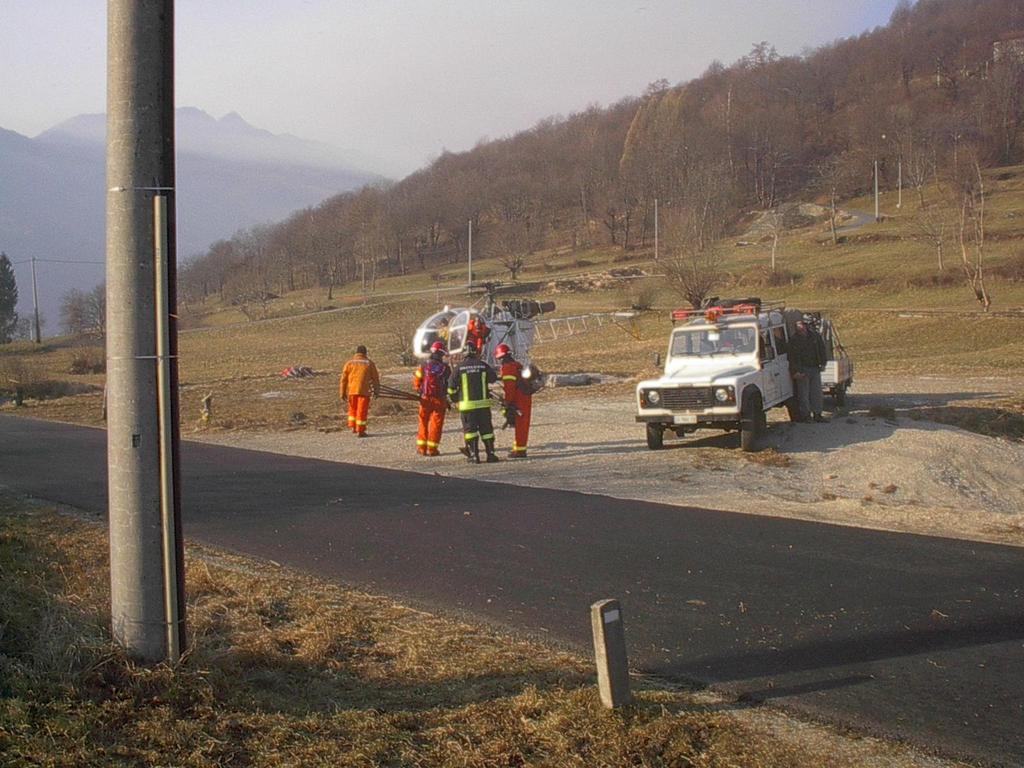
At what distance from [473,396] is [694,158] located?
100200 mm

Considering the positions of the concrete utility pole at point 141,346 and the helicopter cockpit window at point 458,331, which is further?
the helicopter cockpit window at point 458,331

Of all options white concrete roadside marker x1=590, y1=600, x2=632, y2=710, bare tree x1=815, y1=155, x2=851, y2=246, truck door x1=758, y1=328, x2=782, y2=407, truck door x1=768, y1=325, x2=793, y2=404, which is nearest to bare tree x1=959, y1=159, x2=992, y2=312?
truck door x1=768, y1=325, x2=793, y2=404

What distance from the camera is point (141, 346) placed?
4812 millimetres

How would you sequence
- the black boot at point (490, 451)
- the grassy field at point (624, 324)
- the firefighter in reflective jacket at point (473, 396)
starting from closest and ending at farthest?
the firefighter in reflective jacket at point (473, 396), the black boot at point (490, 451), the grassy field at point (624, 324)

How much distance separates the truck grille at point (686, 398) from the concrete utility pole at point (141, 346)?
10.8 meters

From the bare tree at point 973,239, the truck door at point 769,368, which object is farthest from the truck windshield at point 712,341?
the bare tree at point 973,239

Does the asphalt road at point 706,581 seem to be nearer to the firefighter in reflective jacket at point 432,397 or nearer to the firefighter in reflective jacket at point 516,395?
the firefighter in reflective jacket at point 516,395

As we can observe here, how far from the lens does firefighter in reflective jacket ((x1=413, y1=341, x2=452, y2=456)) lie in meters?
15.0

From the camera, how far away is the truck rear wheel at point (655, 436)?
1531 cm

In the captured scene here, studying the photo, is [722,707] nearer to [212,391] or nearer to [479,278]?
[212,391]

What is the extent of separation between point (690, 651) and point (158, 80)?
4.12 meters

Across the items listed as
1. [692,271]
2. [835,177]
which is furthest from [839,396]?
[835,177]

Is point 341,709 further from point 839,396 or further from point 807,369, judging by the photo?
point 839,396

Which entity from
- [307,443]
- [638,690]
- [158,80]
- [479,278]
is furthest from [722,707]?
[479,278]
